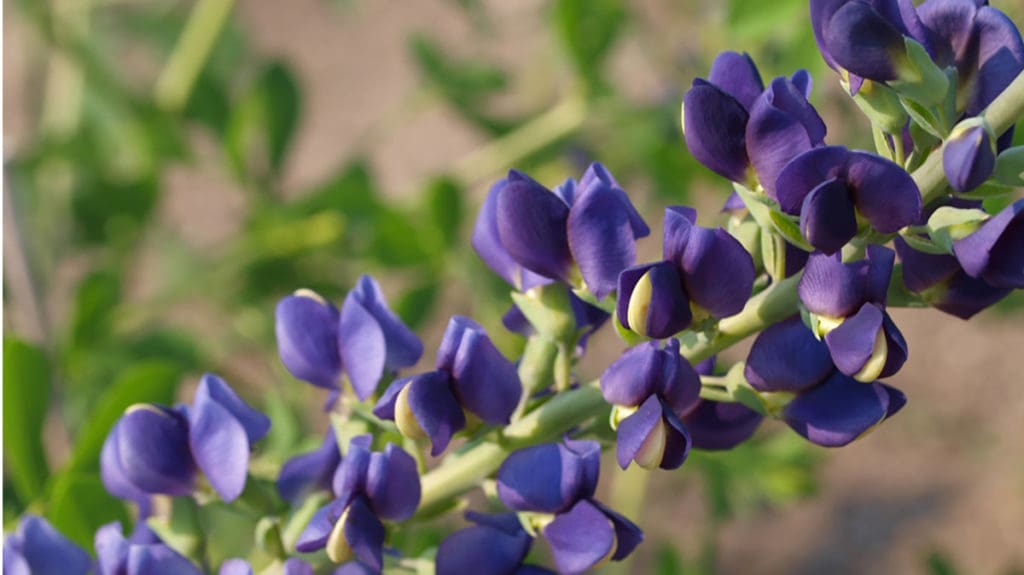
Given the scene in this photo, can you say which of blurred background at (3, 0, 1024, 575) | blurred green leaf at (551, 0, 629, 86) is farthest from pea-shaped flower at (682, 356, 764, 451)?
blurred green leaf at (551, 0, 629, 86)

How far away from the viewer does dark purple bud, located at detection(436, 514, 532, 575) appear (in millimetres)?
467

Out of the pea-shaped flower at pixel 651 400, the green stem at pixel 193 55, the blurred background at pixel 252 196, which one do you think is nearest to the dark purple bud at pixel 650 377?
the pea-shaped flower at pixel 651 400

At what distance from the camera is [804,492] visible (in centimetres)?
124

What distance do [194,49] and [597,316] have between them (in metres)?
0.85

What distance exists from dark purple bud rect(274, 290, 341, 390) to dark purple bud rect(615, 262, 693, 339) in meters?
0.15

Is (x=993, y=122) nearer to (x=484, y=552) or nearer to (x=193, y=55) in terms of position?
(x=484, y=552)

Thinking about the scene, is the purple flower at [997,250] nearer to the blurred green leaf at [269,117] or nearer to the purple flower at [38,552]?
the purple flower at [38,552]

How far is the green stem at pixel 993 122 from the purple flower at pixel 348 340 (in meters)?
0.22

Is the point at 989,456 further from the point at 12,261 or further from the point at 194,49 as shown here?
the point at 12,261

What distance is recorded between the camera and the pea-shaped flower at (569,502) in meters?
0.45

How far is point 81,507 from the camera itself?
632mm

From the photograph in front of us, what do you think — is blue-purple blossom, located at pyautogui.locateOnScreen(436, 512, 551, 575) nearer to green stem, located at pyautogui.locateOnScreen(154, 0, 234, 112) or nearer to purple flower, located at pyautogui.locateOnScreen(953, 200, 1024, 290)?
purple flower, located at pyautogui.locateOnScreen(953, 200, 1024, 290)

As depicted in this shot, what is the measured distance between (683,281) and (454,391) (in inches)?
4.2

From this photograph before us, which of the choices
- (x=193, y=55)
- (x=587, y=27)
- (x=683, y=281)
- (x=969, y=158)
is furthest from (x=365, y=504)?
(x=193, y=55)
